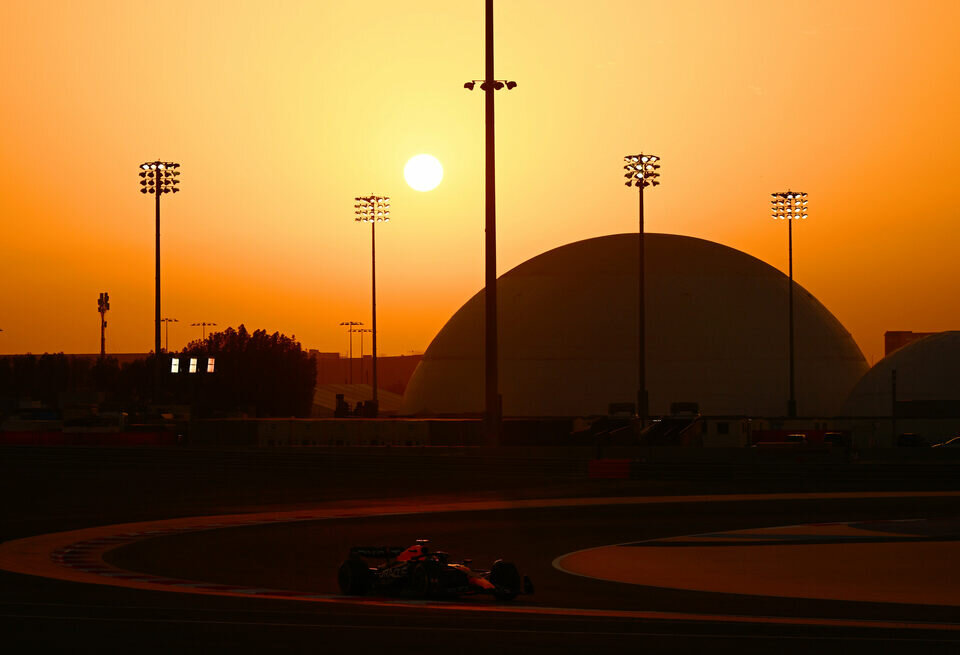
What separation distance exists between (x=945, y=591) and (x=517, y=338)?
369ft

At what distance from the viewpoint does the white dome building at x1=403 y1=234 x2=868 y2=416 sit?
417ft

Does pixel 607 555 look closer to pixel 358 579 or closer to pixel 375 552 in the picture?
pixel 375 552

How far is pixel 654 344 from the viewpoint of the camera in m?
129

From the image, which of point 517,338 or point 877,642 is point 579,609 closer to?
point 877,642

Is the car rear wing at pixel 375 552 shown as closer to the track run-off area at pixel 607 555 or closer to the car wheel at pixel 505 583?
the track run-off area at pixel 607 555

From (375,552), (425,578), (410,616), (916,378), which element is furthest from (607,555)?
(916,378)

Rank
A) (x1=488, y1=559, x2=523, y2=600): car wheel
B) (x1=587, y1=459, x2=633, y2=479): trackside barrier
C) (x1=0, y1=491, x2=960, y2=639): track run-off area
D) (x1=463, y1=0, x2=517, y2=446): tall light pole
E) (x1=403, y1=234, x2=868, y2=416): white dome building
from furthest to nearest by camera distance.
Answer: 1. (x1=403, y1=234, x2=868, y2=416): white dome building
2. (x1=463, y1=0, x2=517, y2=446): tall light pole
3. (x1=587, y1=459, x2=633, y2=479): trackside barrier
4. (x1=488, y1=559, x2=523, y2=600): car wheel
5. (x1=0, y1=491, x2=960, y2=639): track run-off area

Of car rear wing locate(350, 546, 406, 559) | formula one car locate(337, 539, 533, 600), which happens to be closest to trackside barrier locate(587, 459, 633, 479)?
car rear wing locate(350, 546, 406, 559)

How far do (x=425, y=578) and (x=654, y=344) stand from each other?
112123 millimetres

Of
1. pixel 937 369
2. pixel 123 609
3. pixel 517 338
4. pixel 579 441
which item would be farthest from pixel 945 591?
pixel 517 338

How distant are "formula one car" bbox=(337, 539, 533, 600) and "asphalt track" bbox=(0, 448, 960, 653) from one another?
0.37 meters

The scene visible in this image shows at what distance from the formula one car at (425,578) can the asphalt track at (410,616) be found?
374mm

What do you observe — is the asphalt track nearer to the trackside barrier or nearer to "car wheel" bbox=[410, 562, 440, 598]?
"car wheel" bbox=[410, 562, 440, 598]

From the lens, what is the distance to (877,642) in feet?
45.9
